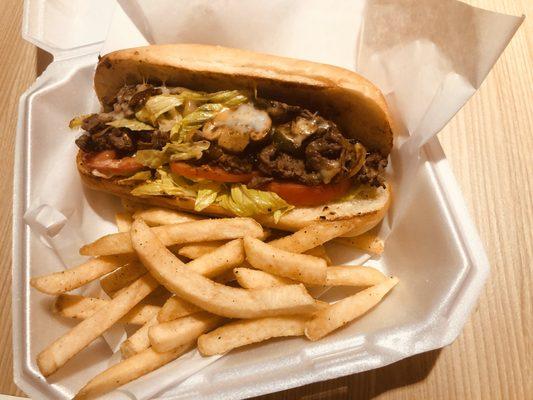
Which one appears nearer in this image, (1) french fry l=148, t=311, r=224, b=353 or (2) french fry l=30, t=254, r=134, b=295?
(1) french fry l=148, t=311, r=224, b=353

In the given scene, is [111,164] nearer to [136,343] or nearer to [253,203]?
[253,203]

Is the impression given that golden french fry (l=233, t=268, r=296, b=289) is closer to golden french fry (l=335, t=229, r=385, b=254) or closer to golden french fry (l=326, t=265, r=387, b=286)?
golden french fry (l=326, t=265, r=387, b=286)

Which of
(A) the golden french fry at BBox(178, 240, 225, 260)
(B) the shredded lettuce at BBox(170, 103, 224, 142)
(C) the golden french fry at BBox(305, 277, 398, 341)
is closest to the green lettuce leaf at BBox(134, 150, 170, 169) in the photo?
(B) the shredded lettuce at BBox(170, 103, 224, 142)

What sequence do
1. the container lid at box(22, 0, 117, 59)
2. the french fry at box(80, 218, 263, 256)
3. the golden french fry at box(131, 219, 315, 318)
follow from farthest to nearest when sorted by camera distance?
1. the container lid at box(22, 0, 117, 59)
2. the french fry at box(80, 218, 263, 256)
3. the golden french fry at box(131, 219, 315, 318)

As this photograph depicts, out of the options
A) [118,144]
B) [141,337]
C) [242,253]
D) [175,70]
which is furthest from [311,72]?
[141,337]

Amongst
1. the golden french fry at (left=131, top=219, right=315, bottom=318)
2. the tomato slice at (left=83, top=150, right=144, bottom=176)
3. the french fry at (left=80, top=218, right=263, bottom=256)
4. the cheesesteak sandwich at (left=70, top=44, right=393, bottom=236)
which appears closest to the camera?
the golden french fry at (left=131, top=219, right=315, bottom=318)

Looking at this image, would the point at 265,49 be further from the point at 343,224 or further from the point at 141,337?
the point at 141,337

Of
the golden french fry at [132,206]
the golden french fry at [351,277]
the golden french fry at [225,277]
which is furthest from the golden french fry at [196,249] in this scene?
the golden french fry at [351,277]

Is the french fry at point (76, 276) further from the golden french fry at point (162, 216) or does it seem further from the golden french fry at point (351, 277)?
the golden french fry at point (351, 277)
